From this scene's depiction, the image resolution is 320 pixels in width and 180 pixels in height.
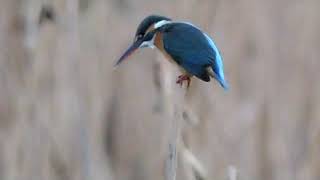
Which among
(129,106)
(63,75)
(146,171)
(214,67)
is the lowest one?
(146,171)

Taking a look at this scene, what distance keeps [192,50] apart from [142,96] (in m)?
0.89

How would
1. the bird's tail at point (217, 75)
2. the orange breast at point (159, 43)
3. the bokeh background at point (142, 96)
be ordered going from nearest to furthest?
the bird's tail at point (217, 75), the orange breast at point (159, 43), the bokeh background at point (142, 96)

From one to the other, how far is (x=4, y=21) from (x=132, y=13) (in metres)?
0.69

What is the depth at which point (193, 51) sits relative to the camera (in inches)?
68.4

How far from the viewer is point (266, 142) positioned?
2449 millimetres

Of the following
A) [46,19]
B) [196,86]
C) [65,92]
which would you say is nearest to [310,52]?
[196,86]

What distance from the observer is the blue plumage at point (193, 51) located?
1.70 meters

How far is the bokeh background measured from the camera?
2.23 m

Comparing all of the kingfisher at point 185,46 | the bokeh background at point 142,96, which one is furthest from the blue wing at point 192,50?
the bokeh background at point 142,96

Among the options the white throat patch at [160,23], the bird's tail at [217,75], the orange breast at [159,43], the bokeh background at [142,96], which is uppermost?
the white throat patch at [160,23]

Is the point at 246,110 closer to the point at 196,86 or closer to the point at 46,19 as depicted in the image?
the point at 196,86

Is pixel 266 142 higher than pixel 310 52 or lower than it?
lower

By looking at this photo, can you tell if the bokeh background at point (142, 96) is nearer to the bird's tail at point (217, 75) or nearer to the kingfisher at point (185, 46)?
the kingfisher at point (185, 46)

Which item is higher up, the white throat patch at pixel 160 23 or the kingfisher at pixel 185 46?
the white throat patch at pixel 160 23
